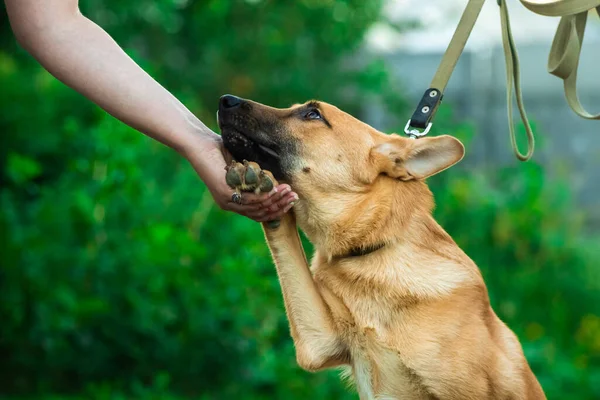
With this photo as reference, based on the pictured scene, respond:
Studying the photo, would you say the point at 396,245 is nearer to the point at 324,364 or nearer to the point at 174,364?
the point at 324,364

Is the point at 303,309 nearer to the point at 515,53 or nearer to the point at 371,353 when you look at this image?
the point at 371,353

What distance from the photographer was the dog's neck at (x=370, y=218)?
3229 mm

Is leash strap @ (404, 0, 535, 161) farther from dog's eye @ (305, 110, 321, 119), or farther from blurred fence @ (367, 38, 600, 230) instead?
blurred fence @ (367, 38, 600, 230)

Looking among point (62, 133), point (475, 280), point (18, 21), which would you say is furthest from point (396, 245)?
point (62, 133)

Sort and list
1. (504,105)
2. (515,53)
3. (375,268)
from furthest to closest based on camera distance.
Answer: (504,105) → (515,53) → (375,268)

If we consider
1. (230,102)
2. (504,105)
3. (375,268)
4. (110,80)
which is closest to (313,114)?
(230,102)

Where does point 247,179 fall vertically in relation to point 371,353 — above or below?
above

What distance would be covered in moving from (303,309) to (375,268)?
295 millimetres

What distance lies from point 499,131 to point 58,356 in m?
5.28

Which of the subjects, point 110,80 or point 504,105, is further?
point 504,105

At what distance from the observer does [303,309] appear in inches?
122

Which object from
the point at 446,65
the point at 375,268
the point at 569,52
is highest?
the point at 446,65

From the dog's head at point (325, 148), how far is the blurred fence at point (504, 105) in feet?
17.5

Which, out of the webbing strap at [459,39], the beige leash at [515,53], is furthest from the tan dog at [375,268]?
the webbing strap at [459,39]
